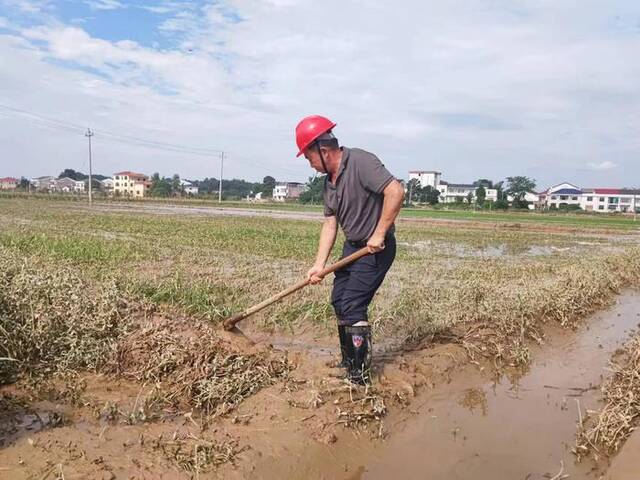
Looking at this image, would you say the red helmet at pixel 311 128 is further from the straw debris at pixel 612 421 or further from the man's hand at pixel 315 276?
the straw debris at pixel 612 421

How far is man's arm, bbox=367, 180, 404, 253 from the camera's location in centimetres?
332

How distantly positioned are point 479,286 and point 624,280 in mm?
4540

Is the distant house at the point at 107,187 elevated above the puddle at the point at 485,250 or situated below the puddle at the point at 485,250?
above

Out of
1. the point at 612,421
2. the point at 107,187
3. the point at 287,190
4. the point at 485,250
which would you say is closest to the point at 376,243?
the point at 612,421

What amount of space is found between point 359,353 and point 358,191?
3.55 ft

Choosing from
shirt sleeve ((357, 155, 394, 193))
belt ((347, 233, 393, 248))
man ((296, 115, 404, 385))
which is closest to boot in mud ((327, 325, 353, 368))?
man ((296, 115, 404, 385))

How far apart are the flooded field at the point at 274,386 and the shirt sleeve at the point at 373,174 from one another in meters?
1.29

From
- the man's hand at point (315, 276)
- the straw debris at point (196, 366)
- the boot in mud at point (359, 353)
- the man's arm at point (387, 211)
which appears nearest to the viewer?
the straw debris at point (196, 366)

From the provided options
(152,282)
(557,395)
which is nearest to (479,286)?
(557,395)

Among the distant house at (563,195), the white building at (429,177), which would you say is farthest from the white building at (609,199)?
the white building at (429,177)

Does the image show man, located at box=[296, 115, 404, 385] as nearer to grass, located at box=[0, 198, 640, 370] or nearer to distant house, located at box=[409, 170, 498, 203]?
grass, located at box=[0, 198, 640, 370]

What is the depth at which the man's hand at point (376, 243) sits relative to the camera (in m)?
3.38

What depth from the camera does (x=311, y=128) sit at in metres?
3.36

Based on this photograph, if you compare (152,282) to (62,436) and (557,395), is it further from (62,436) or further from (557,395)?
(557,395)
